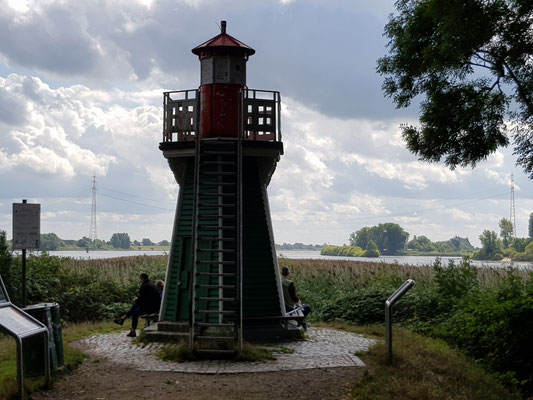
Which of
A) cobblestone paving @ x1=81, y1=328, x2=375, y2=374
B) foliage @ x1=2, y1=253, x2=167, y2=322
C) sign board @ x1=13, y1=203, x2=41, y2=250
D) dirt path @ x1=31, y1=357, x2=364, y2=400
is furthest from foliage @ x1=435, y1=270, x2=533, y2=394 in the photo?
foliage @ x1=2, y1=253, x2=167, y2=322

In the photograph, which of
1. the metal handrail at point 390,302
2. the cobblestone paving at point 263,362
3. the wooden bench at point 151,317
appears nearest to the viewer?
the metal handrail at point 390,302

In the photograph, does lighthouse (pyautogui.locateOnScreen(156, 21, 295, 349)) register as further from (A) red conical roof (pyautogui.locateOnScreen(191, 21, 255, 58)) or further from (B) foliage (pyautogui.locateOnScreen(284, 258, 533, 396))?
(B) foliage (pyautogui.locateOnScreen(284, 258, 533, 396))

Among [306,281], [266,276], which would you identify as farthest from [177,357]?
[306,281]

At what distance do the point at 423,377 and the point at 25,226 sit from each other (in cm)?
795

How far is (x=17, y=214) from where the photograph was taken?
12.4 meters

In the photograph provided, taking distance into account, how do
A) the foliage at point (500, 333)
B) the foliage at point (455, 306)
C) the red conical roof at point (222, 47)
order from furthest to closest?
the red conical roof at point (222, 47) → the foliage at point (455, 306) → the foliage at point (500, 333)

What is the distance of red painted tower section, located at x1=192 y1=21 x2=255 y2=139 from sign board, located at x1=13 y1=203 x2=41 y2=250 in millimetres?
3746

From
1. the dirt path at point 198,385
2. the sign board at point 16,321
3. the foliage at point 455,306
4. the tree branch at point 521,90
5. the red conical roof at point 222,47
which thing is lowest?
the dirt path at point 198,385

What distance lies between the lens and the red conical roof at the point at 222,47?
13.5 meters

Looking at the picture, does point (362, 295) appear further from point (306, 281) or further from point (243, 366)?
point (243, 366)

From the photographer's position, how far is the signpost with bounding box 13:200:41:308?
488 inches

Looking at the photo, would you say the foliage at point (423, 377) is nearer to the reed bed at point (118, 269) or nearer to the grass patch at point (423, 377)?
the grass patch at point (423, 377)

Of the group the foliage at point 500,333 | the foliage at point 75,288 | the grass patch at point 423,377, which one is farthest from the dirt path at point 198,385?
the foliage at point 75,288

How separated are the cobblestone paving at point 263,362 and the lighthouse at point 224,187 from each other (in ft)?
2.60
